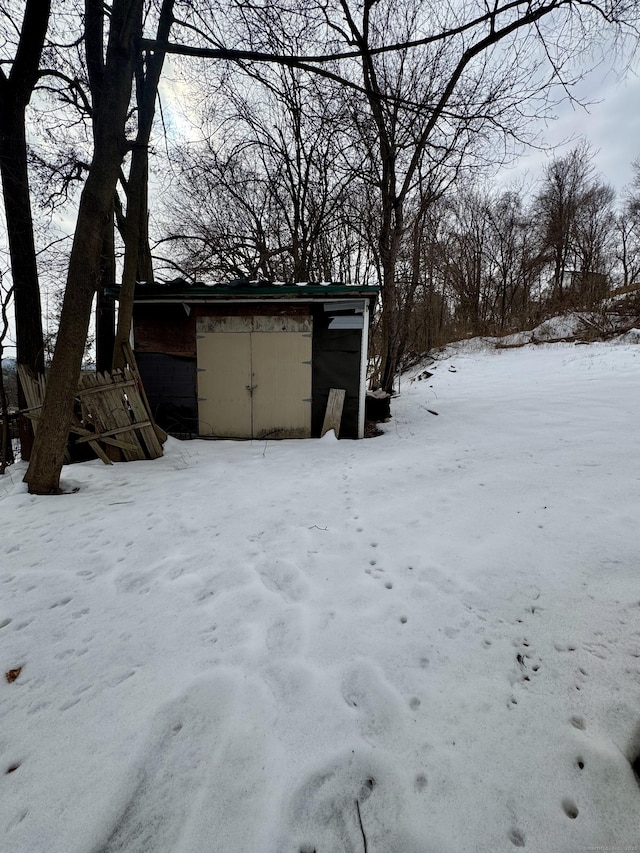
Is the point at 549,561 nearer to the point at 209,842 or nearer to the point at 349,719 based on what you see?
the point at 349,719

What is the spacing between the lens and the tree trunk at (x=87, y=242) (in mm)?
3738

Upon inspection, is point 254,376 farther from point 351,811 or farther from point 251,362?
point 351,811

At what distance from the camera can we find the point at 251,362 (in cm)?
661

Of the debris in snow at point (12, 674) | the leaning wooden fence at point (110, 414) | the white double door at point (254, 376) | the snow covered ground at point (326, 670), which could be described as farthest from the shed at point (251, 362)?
the debris in snow at point (12, 674)

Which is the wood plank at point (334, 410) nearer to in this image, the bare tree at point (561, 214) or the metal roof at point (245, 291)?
the metal roof at point (245, 291)

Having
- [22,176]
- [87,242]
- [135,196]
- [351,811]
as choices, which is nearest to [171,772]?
[351,811]

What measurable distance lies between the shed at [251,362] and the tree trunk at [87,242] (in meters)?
2.49

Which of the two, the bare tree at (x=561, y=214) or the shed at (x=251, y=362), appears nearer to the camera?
the shed at (x=251, y=362)

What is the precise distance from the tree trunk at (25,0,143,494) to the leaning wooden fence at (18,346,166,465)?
3.41 feet

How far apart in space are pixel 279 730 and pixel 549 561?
2.03 m

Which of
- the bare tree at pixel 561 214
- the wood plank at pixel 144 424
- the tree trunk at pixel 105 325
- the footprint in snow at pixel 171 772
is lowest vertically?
the footprint in snow at pixel 171 772

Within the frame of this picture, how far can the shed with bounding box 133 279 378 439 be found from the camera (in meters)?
6.45

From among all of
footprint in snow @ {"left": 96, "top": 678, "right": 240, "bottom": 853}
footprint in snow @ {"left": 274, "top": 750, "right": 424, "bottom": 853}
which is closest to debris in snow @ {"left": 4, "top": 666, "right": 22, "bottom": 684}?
footprint in snow @ {"left": 96, "top": 678, "right": 240, "bottom": 853}

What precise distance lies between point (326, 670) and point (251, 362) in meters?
5.67
